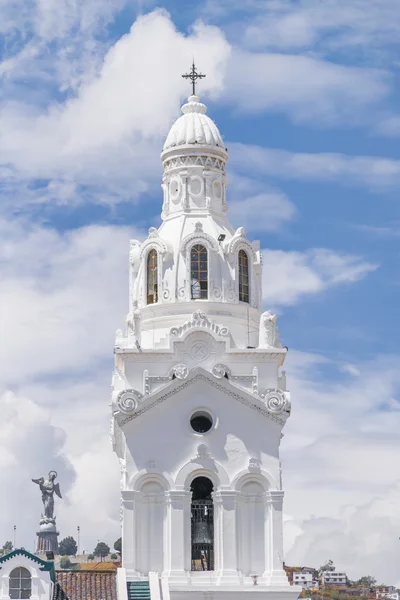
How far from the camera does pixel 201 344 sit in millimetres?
62125

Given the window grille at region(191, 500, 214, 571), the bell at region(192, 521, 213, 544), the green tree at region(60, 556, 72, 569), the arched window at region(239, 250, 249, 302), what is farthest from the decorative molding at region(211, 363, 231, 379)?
the green tree at region(60, 556, 72, 569)

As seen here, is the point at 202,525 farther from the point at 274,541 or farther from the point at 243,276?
the point at 243,276

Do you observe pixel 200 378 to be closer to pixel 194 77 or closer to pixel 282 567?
pixel 282 567

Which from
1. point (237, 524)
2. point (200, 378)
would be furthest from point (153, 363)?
point (237, 524)

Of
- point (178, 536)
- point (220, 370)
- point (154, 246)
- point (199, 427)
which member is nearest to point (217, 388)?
point (220, 370)

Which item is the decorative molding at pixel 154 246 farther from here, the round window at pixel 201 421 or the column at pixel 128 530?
the column at pixel 128 530

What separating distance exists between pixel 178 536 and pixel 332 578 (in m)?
89.2

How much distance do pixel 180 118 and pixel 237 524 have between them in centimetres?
2002

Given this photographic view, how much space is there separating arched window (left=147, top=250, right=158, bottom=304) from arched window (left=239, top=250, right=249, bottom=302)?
3886mm

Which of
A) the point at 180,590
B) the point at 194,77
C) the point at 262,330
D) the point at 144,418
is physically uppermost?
A: the point at 194,77

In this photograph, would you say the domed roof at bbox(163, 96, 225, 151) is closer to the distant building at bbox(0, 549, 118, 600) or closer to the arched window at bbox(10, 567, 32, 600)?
the distant building at bbox(0, 549, 118, 600)

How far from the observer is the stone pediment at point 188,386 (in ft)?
200

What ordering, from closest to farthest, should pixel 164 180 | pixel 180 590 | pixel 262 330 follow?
pixel 180 590, pixel 262 330, pixel 164 180

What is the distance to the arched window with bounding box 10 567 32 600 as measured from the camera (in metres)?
56.9
